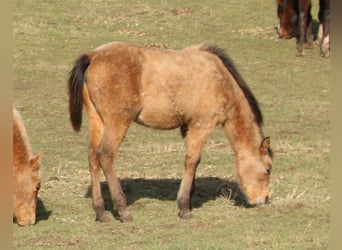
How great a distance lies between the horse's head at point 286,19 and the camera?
19500mm

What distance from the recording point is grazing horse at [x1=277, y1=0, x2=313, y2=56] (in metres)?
18.5

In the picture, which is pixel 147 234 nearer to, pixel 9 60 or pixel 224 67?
pixel 224 67

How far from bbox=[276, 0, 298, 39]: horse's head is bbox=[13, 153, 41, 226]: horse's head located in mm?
13843

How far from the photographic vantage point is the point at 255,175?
24.7ft

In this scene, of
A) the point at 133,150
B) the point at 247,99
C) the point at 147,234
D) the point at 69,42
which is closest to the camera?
the point at 147,234

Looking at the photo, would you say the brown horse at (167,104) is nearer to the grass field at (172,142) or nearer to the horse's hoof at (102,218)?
the horse's hoof at (102,218)

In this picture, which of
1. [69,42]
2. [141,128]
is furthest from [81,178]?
[69,42]

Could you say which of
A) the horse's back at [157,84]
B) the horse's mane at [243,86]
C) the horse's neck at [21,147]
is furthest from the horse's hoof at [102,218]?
the horse's mane at [243,86]

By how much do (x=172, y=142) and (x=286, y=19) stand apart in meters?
9.17

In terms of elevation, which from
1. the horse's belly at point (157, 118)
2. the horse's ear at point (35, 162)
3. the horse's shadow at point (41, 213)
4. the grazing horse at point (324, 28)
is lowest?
the grazing horse at point (324, 28)

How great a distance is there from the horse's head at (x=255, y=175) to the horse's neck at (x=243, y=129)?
79mm

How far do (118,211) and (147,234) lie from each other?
28.0 inches

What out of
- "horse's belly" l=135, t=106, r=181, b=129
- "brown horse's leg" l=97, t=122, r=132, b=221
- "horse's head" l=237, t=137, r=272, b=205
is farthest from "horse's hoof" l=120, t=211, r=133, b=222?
"horse's head" l=237, t=137, r=272, b=205

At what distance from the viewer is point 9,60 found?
1.15m
